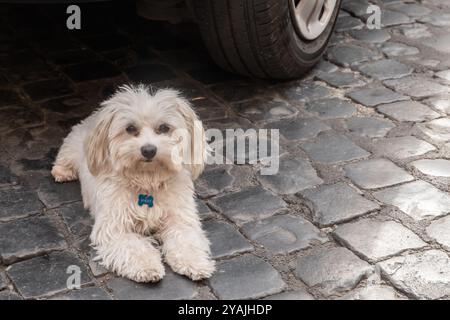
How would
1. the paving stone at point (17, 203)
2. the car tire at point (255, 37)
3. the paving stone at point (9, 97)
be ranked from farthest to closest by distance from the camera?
the paving stone at point (9, 97)
the car tire at point (255, 37)
the paving stone at point (17, 203)

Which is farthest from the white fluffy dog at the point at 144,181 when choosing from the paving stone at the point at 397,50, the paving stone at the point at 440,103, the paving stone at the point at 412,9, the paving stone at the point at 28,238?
the paving stone at the point at 412,9

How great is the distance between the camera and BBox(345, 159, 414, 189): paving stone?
427 cm

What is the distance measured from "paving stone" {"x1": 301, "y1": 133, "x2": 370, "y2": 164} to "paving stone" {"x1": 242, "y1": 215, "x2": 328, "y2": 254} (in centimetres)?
66

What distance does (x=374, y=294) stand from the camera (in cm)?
341

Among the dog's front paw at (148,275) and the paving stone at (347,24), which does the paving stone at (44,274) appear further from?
the paving stone at (347,24)

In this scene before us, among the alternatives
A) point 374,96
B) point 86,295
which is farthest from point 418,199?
point 86,295

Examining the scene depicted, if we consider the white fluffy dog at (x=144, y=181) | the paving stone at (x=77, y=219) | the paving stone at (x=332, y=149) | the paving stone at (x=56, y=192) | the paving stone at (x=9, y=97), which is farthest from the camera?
the paving stone at (x=9, y=97)

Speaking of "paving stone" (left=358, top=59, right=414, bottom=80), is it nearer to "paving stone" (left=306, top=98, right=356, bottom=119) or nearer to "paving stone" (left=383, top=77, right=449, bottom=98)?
"paving stone" (left=383, top=77, right=449, bottom=98)

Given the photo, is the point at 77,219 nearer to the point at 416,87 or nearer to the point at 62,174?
the point at 62,174

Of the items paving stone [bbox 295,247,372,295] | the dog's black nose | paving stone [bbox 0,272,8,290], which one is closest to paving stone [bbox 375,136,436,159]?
paving stone [bbox 295,247,372,295]

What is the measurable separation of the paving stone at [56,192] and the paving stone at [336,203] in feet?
4.01

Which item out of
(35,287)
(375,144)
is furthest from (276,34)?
(35,287)

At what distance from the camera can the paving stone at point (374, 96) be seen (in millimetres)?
5160

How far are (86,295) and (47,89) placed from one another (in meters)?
2.22
